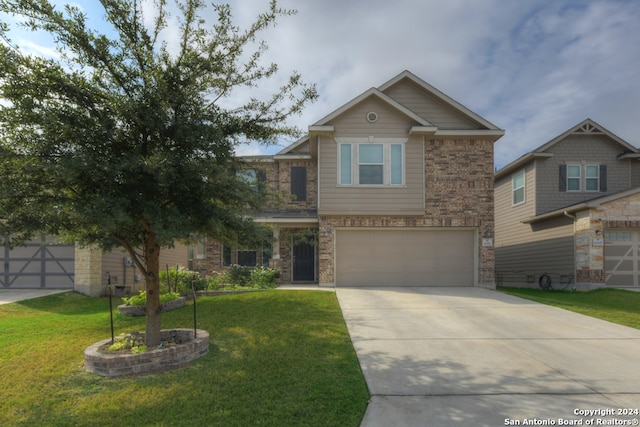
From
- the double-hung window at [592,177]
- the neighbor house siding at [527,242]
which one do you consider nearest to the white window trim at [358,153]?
the neighbor house siding at [527,242]

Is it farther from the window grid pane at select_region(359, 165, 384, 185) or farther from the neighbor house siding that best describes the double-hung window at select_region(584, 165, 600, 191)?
the window grid pane at select_region(359, 165, 384, 185)

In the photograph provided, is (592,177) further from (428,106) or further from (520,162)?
(428,106)

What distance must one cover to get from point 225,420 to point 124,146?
165 inches

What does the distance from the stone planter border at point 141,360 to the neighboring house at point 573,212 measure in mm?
14868

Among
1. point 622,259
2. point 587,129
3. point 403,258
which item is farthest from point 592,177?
point 403,258

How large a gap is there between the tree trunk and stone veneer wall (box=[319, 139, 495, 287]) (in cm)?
823

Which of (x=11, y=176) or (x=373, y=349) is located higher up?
(x=11, y=176)

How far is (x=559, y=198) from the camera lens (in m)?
18.6

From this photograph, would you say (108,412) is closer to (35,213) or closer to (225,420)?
(225,420)

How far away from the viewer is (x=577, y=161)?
18.8 metres

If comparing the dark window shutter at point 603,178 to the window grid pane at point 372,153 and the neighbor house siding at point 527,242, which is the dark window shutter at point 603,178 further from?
the window grid pane at point 372,153

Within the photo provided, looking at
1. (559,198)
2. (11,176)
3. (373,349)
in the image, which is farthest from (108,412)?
(559,198)

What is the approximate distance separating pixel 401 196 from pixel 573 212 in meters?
7.33

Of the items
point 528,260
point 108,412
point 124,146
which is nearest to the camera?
point 108,412
